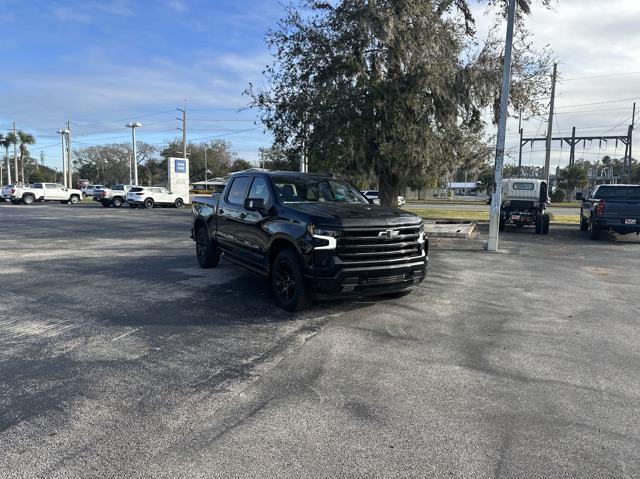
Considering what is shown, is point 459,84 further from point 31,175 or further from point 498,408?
point 31,175

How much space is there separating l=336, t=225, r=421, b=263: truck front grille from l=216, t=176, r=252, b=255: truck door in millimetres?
2371

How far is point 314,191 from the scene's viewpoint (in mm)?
7438

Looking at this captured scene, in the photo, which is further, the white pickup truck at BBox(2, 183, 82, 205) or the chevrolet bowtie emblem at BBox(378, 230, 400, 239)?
the white pickup truck at BBox(2, 183, 82, 205)

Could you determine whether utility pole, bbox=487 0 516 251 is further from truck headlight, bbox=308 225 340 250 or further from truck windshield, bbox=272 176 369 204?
truck headlight, bbox=308 225 340 250

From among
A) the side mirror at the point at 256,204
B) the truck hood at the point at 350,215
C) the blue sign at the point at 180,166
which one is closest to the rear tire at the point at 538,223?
the truck hood at the point at 350,215

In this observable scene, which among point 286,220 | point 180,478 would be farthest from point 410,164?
Result: point 180,478

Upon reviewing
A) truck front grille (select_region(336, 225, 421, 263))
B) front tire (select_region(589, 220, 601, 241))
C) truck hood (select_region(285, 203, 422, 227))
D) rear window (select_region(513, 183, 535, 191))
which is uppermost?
rear window (select_region(513, 183, 535, 191))

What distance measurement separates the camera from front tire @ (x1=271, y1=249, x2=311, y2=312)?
242 inches

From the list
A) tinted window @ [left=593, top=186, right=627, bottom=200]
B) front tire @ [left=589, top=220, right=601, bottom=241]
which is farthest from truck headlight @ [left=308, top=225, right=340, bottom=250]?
tinted window @ [left=593, top=186, right=627, bottom=200]

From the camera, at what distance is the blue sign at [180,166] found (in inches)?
1450

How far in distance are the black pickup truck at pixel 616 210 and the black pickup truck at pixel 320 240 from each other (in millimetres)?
11186

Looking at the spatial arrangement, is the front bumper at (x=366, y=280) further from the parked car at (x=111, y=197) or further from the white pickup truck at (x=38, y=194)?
the white pickup truck at (x=38, y=194)

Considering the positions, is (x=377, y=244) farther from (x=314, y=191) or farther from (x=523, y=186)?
(x=523, y=186)

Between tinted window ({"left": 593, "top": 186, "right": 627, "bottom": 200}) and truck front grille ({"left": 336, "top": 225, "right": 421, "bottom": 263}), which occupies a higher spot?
tinted window ({"left": 593, "top": 186, "right": 627, "bottom": 200})
